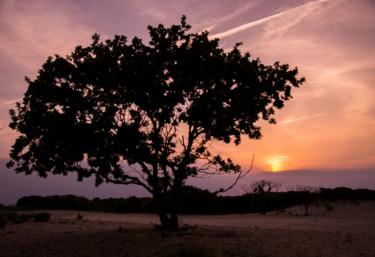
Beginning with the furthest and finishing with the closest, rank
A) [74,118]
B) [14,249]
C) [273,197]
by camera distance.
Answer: [273,197] → [74,118] → [14,249]

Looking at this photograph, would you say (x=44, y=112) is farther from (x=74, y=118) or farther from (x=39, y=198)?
(x=39, y=198)

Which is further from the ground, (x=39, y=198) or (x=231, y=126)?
(x=231, y=126)

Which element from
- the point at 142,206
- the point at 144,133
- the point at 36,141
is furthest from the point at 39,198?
the point at 144,133

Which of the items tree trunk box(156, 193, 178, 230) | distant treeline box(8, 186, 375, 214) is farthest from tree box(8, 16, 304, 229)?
distant treeline box(8, 186, 375, 214)

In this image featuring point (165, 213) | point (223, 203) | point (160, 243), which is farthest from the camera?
point (223, 203)

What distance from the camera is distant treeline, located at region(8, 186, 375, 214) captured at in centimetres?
3306

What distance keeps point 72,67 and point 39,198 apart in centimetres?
2890

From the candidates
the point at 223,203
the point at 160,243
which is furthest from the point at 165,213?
the point at 223,203

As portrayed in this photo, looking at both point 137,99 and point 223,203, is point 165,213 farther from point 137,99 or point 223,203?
point 223,203

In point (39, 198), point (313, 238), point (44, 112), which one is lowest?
point (313, 238)

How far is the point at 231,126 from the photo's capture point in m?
14.9

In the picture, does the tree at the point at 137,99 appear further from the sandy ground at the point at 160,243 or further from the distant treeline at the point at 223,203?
the distant treeline at the point at 223,203

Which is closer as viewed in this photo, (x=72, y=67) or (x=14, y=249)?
(x=14, y=249)

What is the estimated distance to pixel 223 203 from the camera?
1366 inches
